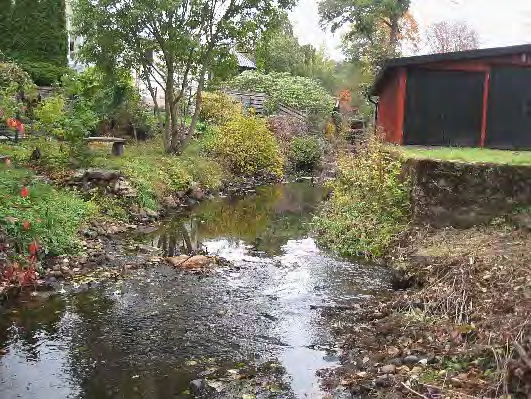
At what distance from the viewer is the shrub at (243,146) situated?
23344 millimetres

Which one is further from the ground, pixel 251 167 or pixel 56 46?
pixel 56 46

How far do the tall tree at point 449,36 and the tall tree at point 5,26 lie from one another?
29.9m

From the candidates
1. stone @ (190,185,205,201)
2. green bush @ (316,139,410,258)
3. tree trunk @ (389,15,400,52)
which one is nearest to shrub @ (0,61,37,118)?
stone @ (190,185,205,201)

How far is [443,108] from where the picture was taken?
52.7ft

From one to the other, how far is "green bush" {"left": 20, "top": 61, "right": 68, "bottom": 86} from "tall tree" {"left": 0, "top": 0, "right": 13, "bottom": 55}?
92 centimetres

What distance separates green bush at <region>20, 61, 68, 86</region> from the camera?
74.9 feet

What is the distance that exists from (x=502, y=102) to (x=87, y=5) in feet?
42.7

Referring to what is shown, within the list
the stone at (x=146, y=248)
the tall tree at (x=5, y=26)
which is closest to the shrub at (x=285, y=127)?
the tall tree at (x=5, y=26)

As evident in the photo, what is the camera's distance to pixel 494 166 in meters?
10.3

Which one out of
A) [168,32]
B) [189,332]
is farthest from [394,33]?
[189,332]

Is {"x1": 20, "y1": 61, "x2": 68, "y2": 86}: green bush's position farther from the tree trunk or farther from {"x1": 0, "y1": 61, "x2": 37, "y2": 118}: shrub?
the tree trunk

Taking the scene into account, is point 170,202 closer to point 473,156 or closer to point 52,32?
point 473,156

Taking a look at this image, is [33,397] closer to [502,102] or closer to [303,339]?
[303,339]

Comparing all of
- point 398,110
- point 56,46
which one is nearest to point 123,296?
point 398,110
